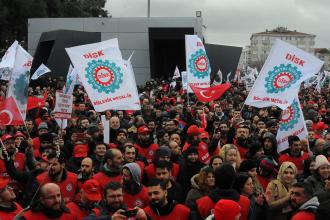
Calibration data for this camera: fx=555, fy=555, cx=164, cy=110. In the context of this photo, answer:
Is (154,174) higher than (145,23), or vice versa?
(145,23)

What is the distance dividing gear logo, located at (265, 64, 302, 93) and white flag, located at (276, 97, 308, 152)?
17.9 inches

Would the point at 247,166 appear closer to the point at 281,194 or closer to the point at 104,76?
the point at 281,194

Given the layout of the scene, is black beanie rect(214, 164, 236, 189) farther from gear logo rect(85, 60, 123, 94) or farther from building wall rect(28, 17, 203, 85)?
building wall rect(28, 17, 203, 85)

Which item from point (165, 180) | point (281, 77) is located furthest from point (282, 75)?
point (165, 180)

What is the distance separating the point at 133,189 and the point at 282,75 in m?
3.97

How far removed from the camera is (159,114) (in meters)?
13.8

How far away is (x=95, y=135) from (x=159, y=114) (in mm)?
4839

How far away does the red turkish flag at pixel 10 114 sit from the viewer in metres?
7.91

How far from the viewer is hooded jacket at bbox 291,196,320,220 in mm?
4703

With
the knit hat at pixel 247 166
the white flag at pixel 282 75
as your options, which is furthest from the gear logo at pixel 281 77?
the knit hat at pixel 247 166

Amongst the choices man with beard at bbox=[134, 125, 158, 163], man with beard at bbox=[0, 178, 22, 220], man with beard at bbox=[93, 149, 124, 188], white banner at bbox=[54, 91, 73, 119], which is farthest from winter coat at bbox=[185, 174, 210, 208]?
white banner at bbox=[54, 91, 73, 119]

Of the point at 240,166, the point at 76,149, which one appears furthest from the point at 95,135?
the point at 240,166

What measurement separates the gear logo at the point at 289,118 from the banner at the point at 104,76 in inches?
96.0

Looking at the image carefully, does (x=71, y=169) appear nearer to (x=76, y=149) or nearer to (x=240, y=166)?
(x=76, y=149)
